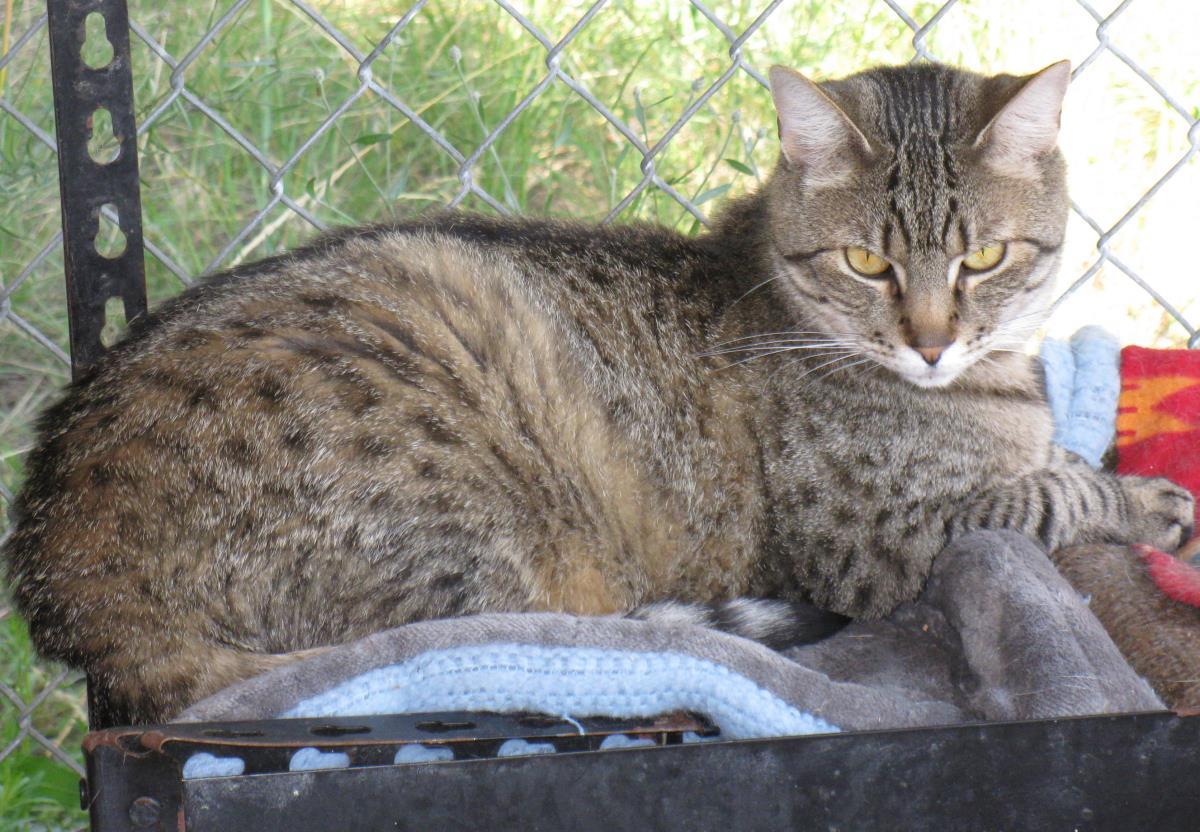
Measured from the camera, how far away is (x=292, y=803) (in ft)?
4.93

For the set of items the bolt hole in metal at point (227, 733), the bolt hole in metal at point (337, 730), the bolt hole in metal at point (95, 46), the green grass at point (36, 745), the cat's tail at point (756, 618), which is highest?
the bolt hole in metal at point (95, 46)

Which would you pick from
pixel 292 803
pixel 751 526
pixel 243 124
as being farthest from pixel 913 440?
pixel 243 124

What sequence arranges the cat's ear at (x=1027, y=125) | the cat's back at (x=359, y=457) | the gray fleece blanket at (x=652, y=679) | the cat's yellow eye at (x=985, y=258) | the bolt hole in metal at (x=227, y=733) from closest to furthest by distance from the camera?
the bolt hole in metal at (x=227, y=733), the gray fleece blanket at (x=652, y=679), the cat's back at (x=359, y=457), the cat's ear at (x=1027, y=125), the cat's yellow eye at (x=985, y=258)

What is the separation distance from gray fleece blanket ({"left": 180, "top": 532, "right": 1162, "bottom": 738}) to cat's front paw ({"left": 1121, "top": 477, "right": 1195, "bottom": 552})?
0.57 metres

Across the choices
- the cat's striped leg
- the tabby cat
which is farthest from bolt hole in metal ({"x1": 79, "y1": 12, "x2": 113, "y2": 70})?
the cat's striped leg

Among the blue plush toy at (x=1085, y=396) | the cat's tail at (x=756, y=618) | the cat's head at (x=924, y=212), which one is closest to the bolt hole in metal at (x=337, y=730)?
the cat's tail at (x=756, y=618)

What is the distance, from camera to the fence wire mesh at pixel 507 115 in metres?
3.73

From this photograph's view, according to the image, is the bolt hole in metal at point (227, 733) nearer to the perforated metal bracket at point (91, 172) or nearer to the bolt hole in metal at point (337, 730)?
the bolt hole in metal at point (337, 730)

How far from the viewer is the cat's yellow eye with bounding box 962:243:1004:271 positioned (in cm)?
247

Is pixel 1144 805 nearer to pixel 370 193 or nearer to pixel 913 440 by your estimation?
pixel 913 440

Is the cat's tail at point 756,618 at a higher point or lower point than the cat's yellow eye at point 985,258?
lower

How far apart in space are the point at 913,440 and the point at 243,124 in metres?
2.54

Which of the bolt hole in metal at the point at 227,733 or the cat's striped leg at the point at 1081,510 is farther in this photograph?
the cat's striped leg at the point at 1081,510

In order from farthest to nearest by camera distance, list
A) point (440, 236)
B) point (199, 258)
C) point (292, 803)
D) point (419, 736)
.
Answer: point (199, 258) < point (440, 236) < point (419, 736) < point (292, 803)
